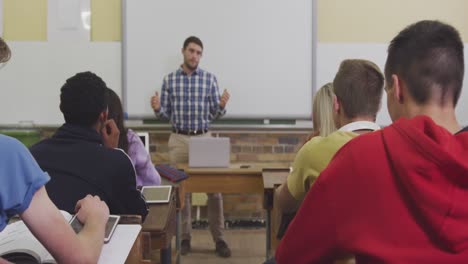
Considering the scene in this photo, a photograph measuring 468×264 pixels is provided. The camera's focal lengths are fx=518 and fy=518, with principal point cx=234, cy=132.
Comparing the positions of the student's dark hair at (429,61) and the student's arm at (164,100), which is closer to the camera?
the student's dark hair at (429,61)

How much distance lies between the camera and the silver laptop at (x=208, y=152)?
372 cm

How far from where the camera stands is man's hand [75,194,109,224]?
1.39m

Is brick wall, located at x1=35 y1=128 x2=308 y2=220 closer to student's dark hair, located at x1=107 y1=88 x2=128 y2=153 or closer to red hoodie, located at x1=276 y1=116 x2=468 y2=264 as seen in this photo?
student's dark hair, located at x1=107 y1=88 x2=128 y2=153

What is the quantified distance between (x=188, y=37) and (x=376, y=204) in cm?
395

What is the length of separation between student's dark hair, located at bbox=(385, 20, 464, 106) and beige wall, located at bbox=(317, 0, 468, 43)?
3.84 metres

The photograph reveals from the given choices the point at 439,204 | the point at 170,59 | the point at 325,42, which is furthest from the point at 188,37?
the point at 439,204

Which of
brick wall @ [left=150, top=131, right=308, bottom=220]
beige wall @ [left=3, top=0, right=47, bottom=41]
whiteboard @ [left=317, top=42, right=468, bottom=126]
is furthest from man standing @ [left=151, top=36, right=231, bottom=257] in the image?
beige wall @ [left=3, top=0, right=47, bottom=41]

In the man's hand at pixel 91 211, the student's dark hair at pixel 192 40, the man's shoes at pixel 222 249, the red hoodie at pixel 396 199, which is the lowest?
the man's shoes at pixel 222 249

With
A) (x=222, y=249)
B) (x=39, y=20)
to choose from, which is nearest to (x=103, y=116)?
(x=222, y=249)

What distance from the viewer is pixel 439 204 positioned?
3.16ft

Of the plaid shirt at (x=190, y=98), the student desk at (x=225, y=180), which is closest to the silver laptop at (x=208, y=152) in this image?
the student desk at (x=225, y=180)

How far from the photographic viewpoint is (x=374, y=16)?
198 inches

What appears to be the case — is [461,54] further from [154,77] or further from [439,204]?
[154,77]

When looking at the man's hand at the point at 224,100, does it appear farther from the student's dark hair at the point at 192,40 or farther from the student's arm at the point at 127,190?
the student's arm at the point at 127,190
